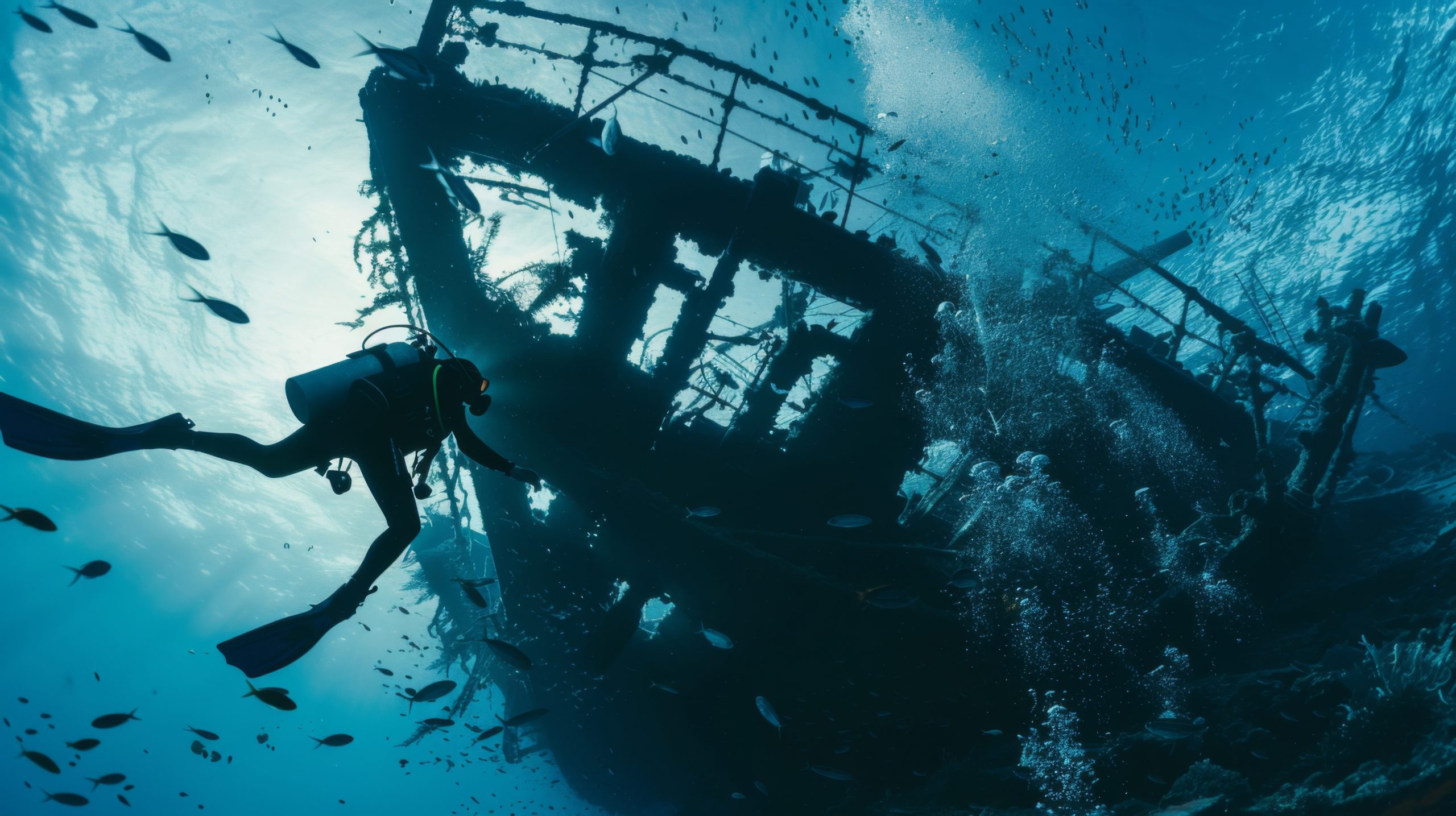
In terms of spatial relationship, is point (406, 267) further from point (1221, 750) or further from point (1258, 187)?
point (1258, 187)

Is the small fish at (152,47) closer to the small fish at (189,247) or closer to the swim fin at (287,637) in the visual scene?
the small fish at (189,247)

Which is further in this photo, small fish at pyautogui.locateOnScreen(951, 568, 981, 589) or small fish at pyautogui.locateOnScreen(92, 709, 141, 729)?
small fish at pyautogui.locateOnScreen(951, 568, 981, 589)

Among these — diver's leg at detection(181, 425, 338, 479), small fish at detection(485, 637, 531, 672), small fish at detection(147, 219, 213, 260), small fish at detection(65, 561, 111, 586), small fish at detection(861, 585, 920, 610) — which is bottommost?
small fish at detection(65, 561, 111, 586)

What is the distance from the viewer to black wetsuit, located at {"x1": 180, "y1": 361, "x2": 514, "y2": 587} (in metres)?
3.58

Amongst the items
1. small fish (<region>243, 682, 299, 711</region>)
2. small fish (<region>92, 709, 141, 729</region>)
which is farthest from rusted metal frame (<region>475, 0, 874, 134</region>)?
small fish (<region>92, 709, 141, 729</region>)

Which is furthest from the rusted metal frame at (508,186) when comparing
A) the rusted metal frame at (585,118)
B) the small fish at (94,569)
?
the small fish at (94,569)

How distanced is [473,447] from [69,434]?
2.73 m

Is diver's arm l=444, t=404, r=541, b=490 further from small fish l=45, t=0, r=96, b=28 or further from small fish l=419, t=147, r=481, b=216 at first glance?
small fish l=45, t=0, r=96, b=28

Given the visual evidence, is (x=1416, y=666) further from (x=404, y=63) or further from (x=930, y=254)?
(x=404, y=63)

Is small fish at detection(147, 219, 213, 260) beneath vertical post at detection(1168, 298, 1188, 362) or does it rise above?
beneath

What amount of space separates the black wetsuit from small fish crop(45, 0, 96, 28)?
492cm

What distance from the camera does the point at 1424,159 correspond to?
21.3 meters

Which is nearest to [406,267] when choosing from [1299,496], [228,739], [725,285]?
[725,285]

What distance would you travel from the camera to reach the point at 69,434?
3.67 metres
